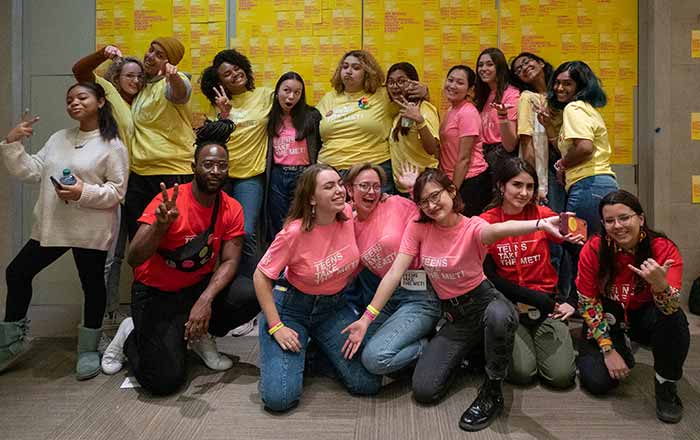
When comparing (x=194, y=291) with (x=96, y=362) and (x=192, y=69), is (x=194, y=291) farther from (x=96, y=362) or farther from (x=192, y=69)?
(x=192, y=69)

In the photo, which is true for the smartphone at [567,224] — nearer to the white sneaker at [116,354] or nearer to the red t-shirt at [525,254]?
the red t-shirt at [525,254]

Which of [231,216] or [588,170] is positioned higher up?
[588,170]

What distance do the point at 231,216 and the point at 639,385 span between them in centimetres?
213

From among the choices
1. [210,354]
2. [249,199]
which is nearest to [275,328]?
[210,354]

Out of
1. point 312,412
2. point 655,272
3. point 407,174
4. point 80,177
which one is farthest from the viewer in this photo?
point 407,174

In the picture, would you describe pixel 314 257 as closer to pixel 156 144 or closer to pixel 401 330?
pixel 401 330

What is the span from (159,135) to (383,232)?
4.93ft

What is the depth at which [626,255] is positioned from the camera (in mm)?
2480

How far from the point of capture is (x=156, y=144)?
3279 mm

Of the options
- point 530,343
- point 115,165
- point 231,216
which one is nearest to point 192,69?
point 115,165

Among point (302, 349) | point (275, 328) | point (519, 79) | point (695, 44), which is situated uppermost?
point (695, 44)

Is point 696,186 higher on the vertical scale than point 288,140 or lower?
lower

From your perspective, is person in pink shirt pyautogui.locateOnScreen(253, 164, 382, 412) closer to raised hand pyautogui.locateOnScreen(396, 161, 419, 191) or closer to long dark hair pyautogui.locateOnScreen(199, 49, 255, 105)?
raised hand pyautogui.locateOnScreen(396, 161, 419, 191)

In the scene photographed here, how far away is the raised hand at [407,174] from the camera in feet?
10.1
